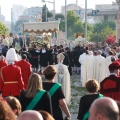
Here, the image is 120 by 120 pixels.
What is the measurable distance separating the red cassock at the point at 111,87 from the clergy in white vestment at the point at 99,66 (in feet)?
35.4

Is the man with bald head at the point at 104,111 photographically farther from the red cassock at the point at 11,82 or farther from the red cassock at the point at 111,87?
the red cassock at the point at 11,82

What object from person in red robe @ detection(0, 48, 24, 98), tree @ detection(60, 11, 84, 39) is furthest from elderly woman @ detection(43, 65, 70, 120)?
tree @ detection(60, 11, 84, 39)

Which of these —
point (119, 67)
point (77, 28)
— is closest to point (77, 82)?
point (119, 67)

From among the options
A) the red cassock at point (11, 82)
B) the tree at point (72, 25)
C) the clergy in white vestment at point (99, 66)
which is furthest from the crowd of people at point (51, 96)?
the tree at point (72, 25)

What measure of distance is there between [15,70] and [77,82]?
11.5 metres

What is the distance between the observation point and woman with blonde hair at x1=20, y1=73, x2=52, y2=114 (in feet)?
25.2

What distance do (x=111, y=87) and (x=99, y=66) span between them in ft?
37.3

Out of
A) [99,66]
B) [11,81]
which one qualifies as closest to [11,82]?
[11,81]

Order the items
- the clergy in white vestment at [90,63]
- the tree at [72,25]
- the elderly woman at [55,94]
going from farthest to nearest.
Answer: the tree at [72,25], the clergy in white vestment at [90,63], the elderly woman at [55,94]

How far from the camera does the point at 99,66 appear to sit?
2077 cm

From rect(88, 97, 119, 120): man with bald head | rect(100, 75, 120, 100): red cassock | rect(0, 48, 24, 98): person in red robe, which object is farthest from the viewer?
rect(0, 48, 24, 98): person in red robe

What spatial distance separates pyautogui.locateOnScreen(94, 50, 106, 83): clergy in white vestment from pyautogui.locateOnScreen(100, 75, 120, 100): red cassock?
10805 millimetres

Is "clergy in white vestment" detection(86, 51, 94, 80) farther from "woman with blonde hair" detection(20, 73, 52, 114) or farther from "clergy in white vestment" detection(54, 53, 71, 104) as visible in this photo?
"woman with blonde hair" detection(20, 73, 52, 114)

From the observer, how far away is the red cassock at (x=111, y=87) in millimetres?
9398
